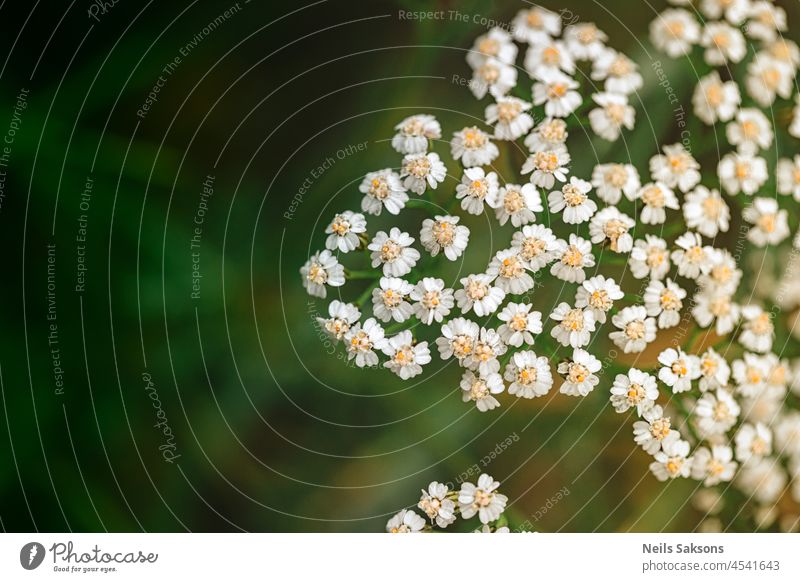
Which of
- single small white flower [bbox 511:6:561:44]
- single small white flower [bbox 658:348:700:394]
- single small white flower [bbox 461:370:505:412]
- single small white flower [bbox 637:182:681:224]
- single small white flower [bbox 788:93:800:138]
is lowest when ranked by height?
single small white flower [bbox 658:348:700:394]

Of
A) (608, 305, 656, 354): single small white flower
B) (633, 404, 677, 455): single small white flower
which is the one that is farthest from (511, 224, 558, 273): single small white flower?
(633, 404, 677, 455): single small white flower

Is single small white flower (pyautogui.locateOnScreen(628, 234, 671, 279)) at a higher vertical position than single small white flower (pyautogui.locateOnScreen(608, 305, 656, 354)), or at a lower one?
higher

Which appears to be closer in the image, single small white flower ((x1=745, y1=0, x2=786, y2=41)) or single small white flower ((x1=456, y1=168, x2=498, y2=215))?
single small white flower ((x1=456, y1=168, x2=498, y2=215))

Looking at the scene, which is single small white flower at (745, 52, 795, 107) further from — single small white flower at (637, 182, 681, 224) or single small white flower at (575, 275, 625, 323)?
single small white flower at (575, 275, 625, 323)

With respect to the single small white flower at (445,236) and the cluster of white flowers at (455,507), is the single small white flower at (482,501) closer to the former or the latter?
the cluster of white flowers at (455,507)
